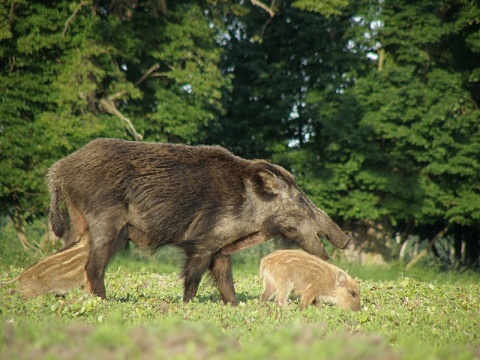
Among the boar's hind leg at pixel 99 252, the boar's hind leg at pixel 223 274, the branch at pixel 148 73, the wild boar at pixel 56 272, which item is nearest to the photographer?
the boar's hind leg at pixel 99 252

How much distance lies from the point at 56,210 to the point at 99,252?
0.97m

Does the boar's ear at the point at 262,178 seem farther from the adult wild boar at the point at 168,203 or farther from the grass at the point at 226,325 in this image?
the grass at the point at 226,325

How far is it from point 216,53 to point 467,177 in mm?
9061

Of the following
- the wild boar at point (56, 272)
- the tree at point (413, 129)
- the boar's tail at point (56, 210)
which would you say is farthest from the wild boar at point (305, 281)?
the tree at point (413, 129)

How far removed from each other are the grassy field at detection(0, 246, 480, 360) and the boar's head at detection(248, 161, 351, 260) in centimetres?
101

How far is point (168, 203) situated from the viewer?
9094mm

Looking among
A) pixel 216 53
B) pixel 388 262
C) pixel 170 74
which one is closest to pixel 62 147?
pixel 170 74

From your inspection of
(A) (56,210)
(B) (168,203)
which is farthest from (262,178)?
(A) (56,210)

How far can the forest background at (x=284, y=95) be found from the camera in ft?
62.3

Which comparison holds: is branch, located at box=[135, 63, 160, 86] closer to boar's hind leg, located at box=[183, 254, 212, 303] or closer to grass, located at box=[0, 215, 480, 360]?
grass, located at box=[0, 215, 480, 360]

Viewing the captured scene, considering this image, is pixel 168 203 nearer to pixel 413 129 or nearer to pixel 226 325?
pixel 226 325

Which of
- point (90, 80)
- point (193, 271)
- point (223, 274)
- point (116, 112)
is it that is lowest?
point (223, 274)

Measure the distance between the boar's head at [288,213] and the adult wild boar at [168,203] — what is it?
0.05ft

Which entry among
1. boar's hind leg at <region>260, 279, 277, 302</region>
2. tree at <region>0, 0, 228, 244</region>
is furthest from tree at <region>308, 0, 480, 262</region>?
boar's hind leg at <region>260, 279, 277, 302</region>
